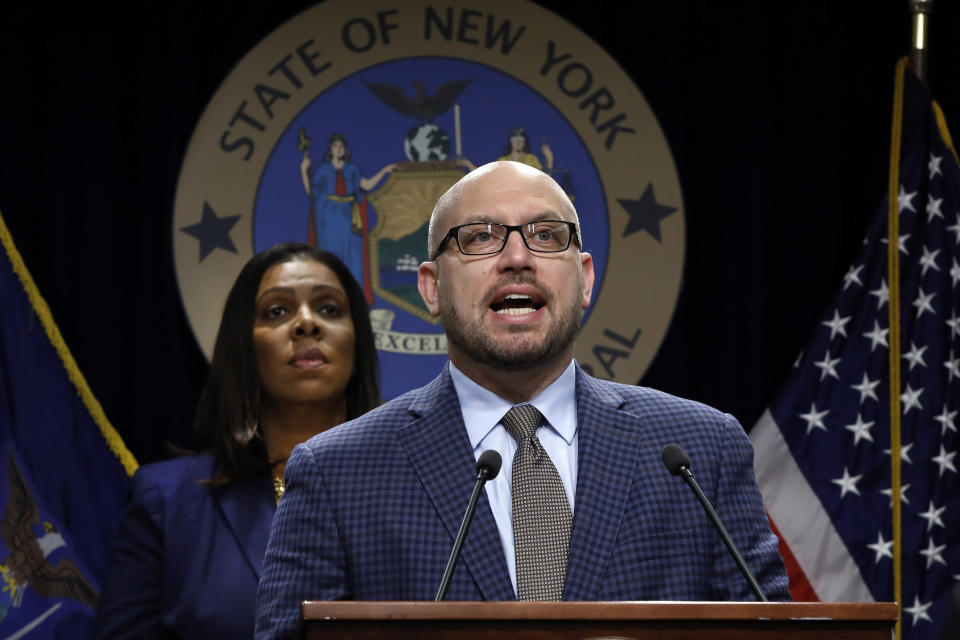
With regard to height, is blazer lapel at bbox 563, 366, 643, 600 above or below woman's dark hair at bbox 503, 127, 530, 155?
below

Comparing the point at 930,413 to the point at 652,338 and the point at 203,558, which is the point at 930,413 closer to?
the point at 652,338

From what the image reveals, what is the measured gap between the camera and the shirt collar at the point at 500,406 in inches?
73.7

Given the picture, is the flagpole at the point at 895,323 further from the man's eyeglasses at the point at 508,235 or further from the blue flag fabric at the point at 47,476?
the blue flag fabric at the point at 47,476

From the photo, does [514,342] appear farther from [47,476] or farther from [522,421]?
[47,476]

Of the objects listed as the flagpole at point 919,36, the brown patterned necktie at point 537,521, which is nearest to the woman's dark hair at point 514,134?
the flagpole at point 919,36

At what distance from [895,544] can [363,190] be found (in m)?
1.86

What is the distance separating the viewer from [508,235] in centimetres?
188

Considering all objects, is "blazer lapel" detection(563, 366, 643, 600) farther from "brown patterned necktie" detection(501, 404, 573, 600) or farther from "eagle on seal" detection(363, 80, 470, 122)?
"eagle on seal" detection(363, 80, 470, 122)

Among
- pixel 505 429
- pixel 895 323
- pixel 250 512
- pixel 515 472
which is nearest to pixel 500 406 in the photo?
pixel 505 429

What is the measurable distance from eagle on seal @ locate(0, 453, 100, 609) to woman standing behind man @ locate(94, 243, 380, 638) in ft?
2.05

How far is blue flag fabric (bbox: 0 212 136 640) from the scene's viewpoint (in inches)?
129

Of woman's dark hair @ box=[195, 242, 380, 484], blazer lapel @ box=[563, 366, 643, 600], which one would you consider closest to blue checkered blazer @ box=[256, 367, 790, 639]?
blazer lapel @ box=[563, 366, 643, 600]

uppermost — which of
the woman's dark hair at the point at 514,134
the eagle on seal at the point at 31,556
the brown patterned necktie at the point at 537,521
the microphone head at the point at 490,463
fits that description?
the woman's dark hair at the point at 514,134

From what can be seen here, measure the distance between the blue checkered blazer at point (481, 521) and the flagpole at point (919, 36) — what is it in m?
2.16
